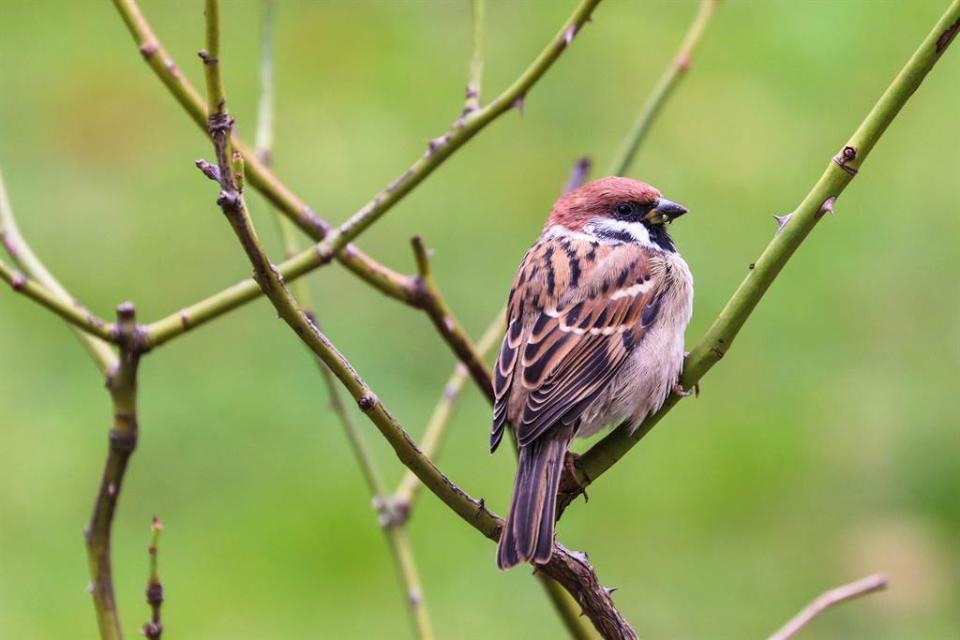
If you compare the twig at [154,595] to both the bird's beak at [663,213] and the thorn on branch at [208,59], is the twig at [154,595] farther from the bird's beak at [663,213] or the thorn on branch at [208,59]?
the bird's beak at [663,213]

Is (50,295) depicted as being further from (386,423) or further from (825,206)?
(825,206)

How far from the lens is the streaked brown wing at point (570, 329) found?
2977 mm

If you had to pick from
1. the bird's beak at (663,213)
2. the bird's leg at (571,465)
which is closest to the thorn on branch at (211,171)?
the bird's leg at (571,465)

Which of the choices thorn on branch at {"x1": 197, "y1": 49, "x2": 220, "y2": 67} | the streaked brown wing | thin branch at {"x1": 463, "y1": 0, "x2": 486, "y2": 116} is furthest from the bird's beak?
thorn on branch at {"x1": 197, "y1": 49, "x2": 220, "y2": 67}

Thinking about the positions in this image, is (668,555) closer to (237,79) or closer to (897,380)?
(897,380)

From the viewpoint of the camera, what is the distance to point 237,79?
303 inches

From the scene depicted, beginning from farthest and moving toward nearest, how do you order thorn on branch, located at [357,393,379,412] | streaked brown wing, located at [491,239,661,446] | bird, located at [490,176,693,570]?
streaked brown wing, located at [491,239,661,446] < bird, located at [490,176,693,570] < thorn on branch, located at [357,393,379,412]

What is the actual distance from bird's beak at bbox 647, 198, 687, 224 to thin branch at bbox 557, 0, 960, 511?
1.14m

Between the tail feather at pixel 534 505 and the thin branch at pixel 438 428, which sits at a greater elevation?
the thin branch at pixel 438 428

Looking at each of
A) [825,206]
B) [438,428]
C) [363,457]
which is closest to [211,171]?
[825,206]

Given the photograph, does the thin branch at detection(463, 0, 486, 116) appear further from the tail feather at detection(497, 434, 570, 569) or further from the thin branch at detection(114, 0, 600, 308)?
the tail feather at detection(497, 434, 570, 569)

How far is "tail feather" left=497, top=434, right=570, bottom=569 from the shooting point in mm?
2195

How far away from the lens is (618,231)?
3455 millimetres

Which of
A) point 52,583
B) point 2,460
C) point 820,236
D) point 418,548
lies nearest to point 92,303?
point 2,460
